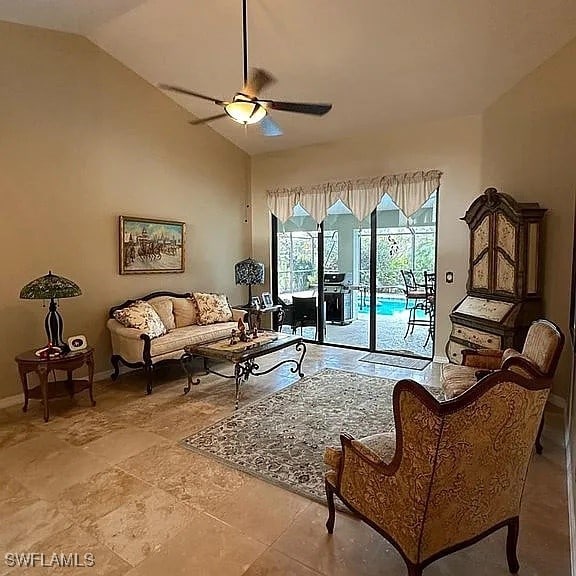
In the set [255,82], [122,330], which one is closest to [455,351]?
[255,82]

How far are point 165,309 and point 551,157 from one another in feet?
15.7

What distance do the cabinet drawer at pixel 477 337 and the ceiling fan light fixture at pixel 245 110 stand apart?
119 inches

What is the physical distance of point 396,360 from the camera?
5.89 metres

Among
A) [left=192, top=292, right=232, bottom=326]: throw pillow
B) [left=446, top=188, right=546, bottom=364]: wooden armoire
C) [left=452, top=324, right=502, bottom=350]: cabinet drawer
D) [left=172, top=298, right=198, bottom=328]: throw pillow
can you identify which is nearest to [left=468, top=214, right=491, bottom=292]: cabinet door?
[left=446, top=188, right=546, bottom=364]: wooden armoire

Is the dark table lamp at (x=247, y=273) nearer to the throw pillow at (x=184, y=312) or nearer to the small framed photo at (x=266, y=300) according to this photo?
the small framed photo at (x=266, y=300)

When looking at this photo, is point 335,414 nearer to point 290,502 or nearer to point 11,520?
point 290,502

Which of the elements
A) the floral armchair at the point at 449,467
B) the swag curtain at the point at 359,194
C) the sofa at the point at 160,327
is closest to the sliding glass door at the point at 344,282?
the swag curtain at the point at 359,194

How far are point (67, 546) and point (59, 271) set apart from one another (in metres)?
3.26

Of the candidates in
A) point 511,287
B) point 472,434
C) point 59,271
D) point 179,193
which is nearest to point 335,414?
point 511,287

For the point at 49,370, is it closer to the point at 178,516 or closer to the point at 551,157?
the point at 178,516

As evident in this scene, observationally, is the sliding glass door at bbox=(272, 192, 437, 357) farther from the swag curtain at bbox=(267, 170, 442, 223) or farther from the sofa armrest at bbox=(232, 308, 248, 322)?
the sofa armrest at bbox=(232, 308, 248, 322)

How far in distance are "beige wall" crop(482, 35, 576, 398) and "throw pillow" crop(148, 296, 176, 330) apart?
4.43 m

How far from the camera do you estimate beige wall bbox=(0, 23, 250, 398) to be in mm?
4293

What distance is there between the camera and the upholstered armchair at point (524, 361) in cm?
214
